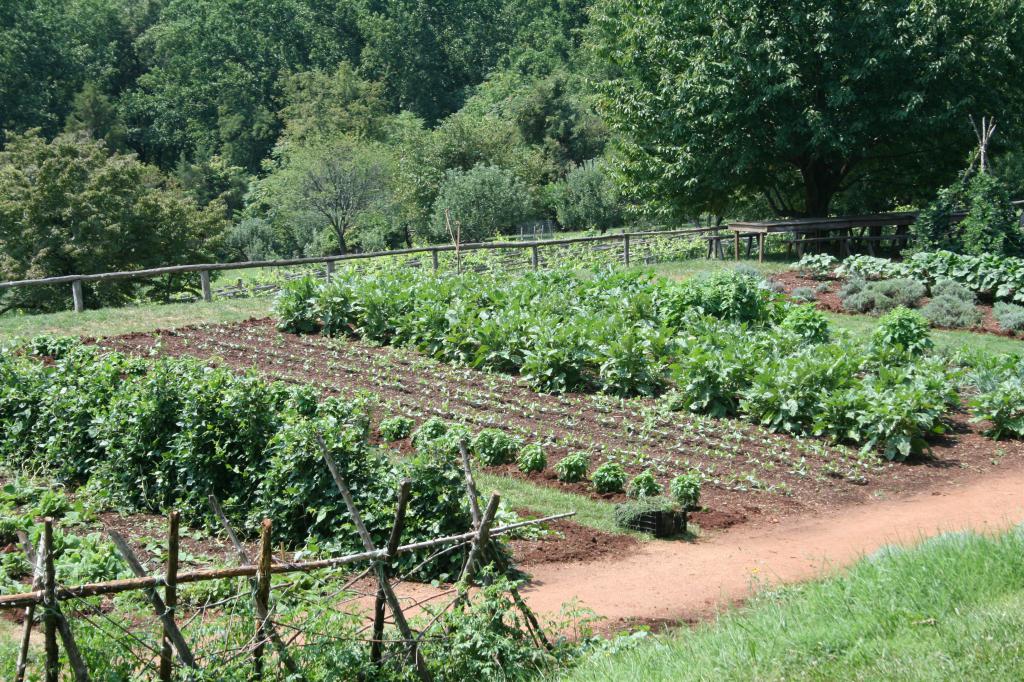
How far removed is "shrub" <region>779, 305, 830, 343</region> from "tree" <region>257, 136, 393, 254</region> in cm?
3492

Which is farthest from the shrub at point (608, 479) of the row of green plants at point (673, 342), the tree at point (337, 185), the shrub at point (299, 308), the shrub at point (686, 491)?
the tree at point (337, 185)

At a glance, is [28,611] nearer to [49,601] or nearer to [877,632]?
[49,601]

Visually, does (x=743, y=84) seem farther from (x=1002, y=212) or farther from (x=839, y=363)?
(x=839, y=363)

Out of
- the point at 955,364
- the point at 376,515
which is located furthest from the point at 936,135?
the point at 376,515

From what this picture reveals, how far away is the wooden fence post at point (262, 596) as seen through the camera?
4.86 meters

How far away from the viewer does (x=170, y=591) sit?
188 inches

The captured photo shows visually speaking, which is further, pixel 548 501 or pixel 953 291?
pixel 953 291

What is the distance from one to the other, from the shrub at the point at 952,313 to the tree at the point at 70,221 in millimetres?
21073

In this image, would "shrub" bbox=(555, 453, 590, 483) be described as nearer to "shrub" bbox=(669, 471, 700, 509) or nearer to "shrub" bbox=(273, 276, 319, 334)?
"shrub" bbox=(669, 471, 700, 509)

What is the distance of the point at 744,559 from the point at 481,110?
207ft

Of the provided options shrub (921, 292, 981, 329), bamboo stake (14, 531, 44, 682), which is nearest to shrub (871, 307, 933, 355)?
shrub (921, 292, 981, 329)

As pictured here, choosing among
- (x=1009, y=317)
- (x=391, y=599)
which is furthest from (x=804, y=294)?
(x=391, y=599)

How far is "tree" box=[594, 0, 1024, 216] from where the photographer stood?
23531mm

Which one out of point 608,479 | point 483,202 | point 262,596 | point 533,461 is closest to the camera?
point 262,596
